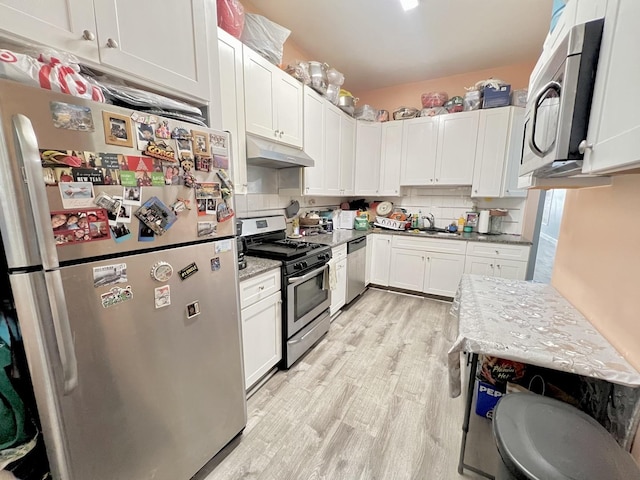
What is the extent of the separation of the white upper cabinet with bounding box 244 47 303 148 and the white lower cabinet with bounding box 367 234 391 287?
5.97 feet

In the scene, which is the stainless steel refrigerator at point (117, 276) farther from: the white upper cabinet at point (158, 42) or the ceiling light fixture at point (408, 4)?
the ceiling light fixture at point (408, 4)

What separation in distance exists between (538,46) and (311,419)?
420cm

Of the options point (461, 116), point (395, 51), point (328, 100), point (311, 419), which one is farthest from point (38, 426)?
point (461, 116)

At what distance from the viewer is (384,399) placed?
1848 mm

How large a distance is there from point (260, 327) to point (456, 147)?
316 centimetres

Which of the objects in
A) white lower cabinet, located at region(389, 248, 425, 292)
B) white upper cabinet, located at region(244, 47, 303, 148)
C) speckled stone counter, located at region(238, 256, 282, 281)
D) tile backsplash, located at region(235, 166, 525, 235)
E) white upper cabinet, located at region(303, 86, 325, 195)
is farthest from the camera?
white lower cabinet, located at region(389, 248, 425, 292)

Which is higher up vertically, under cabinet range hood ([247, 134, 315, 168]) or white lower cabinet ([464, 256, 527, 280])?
under cabinet range hood ([247, 134, 315, 168])

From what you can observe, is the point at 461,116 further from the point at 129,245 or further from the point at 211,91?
the point at 129,245

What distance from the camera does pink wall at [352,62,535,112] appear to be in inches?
127

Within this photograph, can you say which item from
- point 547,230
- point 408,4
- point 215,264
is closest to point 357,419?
point 215,264

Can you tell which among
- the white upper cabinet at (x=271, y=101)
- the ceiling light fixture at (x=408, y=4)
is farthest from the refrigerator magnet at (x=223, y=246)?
the ceiling light fixture at (x=408, y=4)

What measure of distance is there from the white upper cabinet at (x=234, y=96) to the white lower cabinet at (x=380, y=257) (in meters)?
2.24

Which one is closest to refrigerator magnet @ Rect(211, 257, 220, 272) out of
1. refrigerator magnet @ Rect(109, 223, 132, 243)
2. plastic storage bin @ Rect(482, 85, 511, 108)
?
refrigerator magnet @ Rect(109, 223, 132, 243)

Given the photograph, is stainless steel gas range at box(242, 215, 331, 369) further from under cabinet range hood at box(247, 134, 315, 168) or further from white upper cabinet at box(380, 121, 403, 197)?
white upper cabinet at box(380, 121, 403, 197)
